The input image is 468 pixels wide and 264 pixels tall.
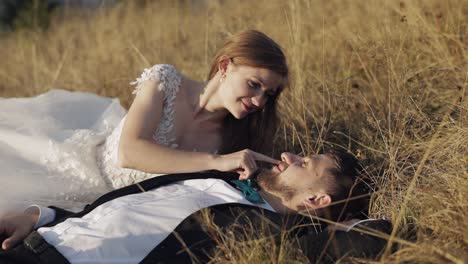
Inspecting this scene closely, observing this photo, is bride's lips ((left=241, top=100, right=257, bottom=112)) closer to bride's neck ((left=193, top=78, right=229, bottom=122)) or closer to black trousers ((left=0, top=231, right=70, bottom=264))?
bride's neck ((left=193, top=78, right=229, bottom=122))

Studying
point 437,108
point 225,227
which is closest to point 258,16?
point 437,108

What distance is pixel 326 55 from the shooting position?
538 cm

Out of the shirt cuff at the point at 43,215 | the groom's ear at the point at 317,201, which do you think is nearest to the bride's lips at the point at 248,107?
the groom's ear at the point at 317,201

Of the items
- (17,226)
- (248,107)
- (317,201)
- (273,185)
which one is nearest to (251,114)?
(248,107)

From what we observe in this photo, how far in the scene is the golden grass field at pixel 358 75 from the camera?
2.95 meters

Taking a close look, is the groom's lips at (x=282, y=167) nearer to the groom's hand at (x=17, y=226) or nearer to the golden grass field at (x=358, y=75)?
the golden grass field at (x=358, y=75)

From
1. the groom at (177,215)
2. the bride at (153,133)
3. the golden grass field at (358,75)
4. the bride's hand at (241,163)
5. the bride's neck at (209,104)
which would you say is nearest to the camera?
the groom at (177,215)

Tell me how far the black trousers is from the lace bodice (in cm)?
99

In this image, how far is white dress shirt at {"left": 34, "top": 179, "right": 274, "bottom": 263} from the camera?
2799 mm

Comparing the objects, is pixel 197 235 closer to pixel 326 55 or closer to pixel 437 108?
pixel 437 108

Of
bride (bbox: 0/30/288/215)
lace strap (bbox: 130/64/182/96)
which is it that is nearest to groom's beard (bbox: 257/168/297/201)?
bride (bbox: 0/30/288/215)

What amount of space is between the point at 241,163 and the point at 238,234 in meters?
0.44

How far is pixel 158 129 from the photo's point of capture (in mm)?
3783

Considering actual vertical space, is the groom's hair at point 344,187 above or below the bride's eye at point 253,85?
below
